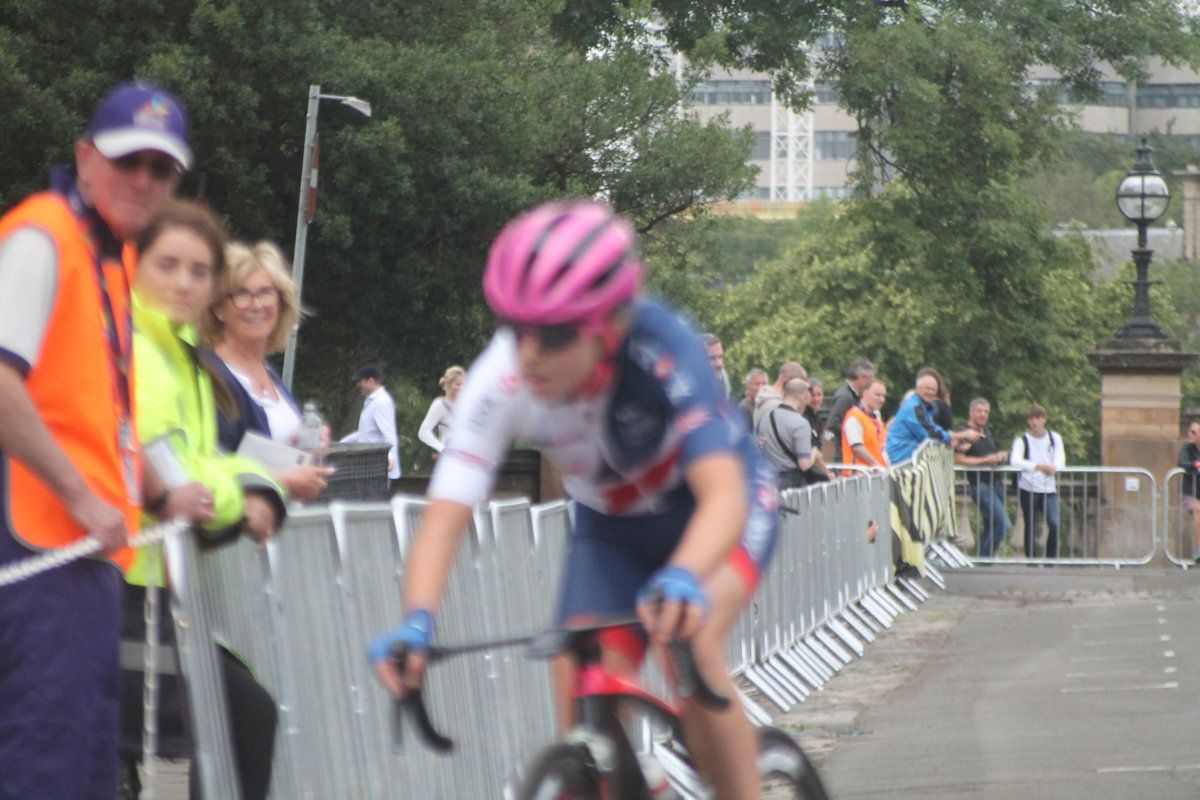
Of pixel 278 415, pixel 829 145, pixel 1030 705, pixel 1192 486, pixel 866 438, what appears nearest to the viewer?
pixel 278 415

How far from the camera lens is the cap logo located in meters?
4.39

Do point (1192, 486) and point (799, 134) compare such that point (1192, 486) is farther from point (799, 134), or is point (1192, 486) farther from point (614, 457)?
point (799, 134)

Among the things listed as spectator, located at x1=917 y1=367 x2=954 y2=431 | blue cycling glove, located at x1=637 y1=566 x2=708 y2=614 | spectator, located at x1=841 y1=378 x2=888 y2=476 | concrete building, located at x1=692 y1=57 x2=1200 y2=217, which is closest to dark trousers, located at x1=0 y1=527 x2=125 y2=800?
blue cycling glove, located at x1=637 y1=566 x2=708 y2=614

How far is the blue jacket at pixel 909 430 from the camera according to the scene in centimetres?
1956

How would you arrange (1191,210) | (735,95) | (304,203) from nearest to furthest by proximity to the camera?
(304,203), (1191,210), (735,95)

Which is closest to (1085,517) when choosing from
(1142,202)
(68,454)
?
(1142,202)

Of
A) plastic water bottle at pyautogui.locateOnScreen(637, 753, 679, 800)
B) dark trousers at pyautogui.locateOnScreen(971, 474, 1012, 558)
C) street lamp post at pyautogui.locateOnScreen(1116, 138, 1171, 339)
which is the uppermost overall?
street lamp post at pyautogui.locateOnScreen(1116, 138, 1171, 339)

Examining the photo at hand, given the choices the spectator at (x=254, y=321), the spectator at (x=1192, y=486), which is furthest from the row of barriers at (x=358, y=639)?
the spectator at (x=1192, y=486)

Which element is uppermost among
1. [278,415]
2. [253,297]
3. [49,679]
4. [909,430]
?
[253,297]

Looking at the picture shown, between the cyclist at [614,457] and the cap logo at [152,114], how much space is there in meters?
0.87

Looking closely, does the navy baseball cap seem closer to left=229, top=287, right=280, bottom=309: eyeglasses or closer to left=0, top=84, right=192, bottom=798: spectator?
left=0, top=84, right=192, bottom=798: spectator

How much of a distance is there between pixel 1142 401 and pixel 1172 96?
488ft

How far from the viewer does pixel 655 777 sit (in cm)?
415

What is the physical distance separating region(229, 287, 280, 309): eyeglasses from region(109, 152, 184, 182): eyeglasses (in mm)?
1513
